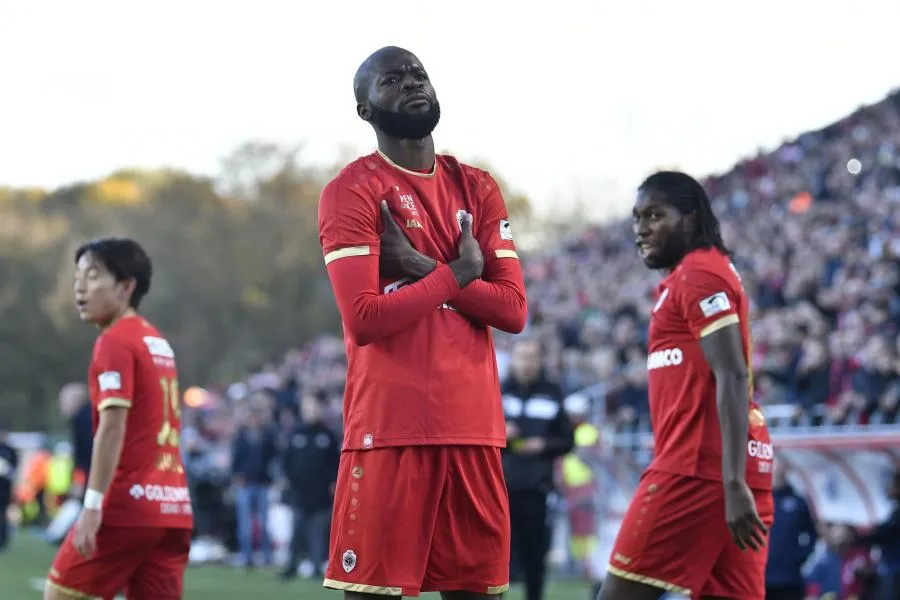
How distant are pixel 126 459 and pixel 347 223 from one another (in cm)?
220

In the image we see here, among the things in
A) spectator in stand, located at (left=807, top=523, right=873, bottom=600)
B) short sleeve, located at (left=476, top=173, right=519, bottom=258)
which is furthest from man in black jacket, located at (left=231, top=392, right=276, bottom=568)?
short sleeve, located at (left=476, top=173, right=519, bottom=258)

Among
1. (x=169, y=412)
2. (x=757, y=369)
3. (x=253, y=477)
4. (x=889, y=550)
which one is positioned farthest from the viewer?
(x=253, y=477)

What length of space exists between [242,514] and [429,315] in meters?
15.4

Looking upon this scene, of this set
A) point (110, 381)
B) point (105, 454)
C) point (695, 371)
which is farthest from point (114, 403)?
point (695, 371)

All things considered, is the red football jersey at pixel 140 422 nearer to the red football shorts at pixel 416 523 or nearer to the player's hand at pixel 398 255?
the red football shorts at pixel 416 523

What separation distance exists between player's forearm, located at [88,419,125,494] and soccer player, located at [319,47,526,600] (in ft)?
5.79

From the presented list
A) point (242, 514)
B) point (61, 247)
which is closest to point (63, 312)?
point (61, 247)

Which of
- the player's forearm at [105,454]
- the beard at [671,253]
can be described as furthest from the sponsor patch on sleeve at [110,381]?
the beard at [671,253]

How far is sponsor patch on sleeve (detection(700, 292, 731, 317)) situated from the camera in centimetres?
543

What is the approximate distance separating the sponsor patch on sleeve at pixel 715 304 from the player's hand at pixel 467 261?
1.34 m

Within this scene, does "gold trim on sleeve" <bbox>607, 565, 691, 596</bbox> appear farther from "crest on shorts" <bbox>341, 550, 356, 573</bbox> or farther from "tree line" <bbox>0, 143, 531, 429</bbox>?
"tree line" <bbox>0, 143, 531, 429</bbox>

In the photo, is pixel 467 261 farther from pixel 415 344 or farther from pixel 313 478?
pixel 313 478

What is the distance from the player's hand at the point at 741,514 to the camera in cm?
532

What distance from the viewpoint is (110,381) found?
19.3 ft
